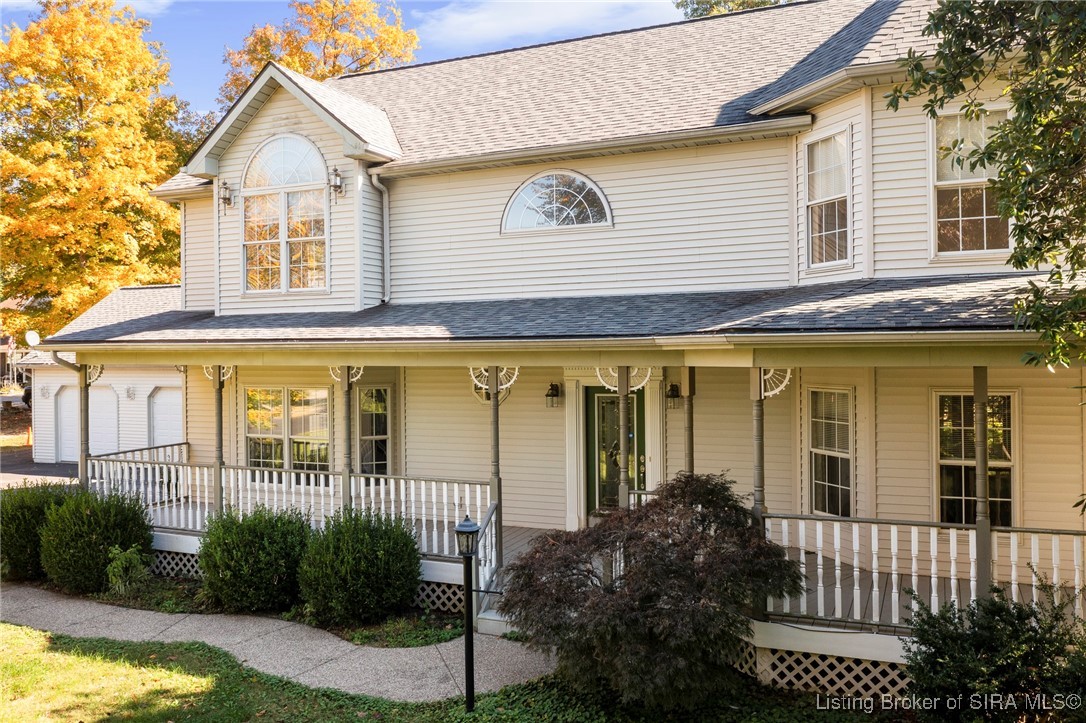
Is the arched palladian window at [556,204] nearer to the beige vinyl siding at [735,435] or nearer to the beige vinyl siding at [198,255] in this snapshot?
the beige vinyl siding at [735,435]

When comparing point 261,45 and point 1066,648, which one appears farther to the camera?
point 261,45

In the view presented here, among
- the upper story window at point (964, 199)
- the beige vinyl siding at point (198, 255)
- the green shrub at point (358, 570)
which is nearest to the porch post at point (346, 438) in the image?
the green shrub at point (358, 570)

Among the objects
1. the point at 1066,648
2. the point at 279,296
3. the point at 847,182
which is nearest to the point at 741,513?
the point at 1066,648

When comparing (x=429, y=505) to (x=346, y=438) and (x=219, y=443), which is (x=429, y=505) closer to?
(x=346, y=438)

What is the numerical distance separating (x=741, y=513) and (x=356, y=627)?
491cm

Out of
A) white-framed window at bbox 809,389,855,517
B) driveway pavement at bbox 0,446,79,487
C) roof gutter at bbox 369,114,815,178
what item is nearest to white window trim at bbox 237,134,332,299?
roof gutter at bbox 369,114,815,178

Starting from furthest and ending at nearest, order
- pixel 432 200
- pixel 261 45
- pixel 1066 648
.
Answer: pixel 261 45
pixel 432 200
pixel 1066 648

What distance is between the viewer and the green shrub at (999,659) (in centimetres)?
589

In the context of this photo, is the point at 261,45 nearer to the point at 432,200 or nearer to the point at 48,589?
the point at 432,200

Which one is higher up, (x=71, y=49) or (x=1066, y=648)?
(x=71, y=49)

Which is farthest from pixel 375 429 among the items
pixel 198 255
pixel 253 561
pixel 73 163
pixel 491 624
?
pixel 73 163

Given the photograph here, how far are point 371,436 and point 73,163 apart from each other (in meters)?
14.2

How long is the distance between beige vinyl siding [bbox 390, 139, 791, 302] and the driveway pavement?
11.4 meters

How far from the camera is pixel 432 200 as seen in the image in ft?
40.3
